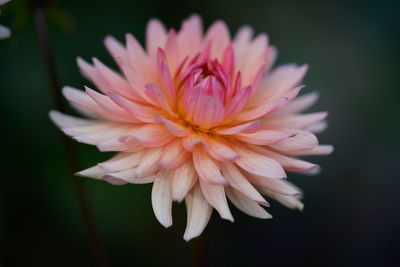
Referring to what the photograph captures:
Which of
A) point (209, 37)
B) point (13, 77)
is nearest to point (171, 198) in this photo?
point (209, 37)

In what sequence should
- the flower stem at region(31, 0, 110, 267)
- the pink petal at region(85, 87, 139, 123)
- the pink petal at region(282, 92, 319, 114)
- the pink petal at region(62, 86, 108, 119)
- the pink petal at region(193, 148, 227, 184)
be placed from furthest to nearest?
the pink petal at region(282, 92, 319, 114), the flower stem at region(31, 0, 110, 267), the pink petal at region(62, 86, 108, 119), the pink petal at region(85, 87, 139, 123), the pink petal at region(193, 148, 227, 184)

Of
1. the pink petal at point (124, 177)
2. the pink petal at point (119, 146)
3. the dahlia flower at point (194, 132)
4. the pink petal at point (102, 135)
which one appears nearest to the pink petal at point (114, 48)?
the dahlia flower at point (194, 132)

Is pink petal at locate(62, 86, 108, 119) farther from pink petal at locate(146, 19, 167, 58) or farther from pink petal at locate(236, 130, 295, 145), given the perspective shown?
pink petal at locate(236, 130, 295, 145)

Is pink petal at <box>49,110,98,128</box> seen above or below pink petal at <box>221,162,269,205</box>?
above

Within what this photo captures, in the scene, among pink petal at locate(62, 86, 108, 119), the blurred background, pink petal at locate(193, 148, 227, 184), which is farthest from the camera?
the blurred background

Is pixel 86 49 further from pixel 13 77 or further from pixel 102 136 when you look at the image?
pixel 102 136

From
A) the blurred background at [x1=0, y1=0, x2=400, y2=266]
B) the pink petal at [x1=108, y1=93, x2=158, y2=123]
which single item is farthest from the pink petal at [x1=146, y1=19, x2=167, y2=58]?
the blurred background at [x1=0, y1=0, x2=400, y2=266]

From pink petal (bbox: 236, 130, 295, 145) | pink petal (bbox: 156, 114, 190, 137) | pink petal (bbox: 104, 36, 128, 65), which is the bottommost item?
pink petal (bbox: 236, 130, 295, 145)
